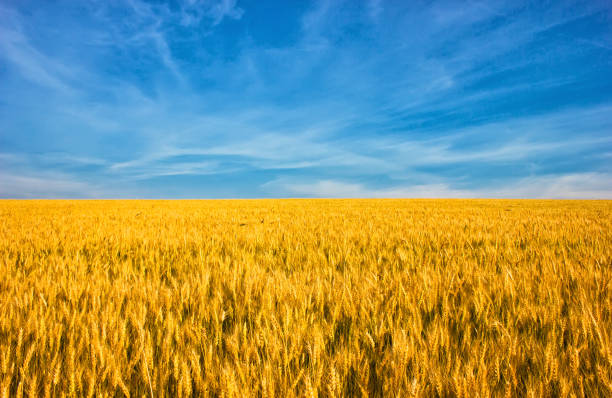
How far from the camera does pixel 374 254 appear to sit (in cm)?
318

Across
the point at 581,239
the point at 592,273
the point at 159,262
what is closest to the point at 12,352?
the point at 159,262

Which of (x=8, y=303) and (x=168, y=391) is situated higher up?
(x=8, y=303)

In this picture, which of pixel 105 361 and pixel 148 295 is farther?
pixel 148 295

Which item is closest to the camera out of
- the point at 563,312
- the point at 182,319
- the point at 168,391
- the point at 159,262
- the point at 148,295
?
the point at 168,391

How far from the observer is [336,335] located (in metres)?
1.45

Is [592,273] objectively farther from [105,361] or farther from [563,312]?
[105,361]

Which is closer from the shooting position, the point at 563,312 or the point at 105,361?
the point at 105,361

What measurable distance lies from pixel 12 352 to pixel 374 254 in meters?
2.72

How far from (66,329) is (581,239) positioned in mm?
5697

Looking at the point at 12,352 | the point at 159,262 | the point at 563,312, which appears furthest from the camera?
the point at 159,262

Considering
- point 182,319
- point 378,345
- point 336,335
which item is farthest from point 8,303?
point 378,345

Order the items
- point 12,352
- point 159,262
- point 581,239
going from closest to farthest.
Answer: point 12,352, point 159,262, point 581,239

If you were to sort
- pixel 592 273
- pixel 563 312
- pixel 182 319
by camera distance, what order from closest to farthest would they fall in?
pixel 182 319 → pixel 563 312 → pixel 592 273

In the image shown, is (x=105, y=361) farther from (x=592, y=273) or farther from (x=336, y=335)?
(x=592, y=273)
